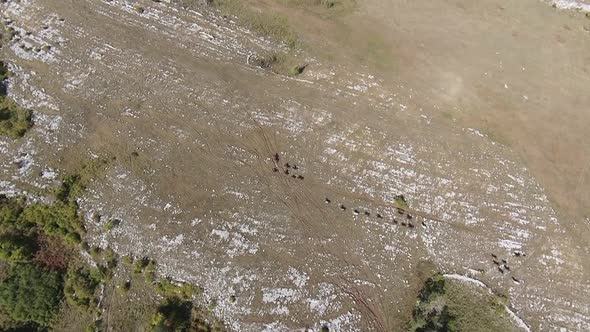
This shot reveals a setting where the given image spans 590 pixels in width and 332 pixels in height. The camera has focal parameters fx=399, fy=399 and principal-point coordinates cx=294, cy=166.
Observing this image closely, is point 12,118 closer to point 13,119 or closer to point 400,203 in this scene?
point 13,119

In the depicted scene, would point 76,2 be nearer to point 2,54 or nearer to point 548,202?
point 2,54

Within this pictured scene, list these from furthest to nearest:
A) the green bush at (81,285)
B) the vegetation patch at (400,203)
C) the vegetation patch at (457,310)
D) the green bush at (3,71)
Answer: the green bush at (3,71), the vegetation patch at (400,203), the green bush at (81,285), the vegetation patch at (457,310)

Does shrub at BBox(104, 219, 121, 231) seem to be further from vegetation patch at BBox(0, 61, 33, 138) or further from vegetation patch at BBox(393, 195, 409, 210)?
vegetation patch at BBox(393, 195, 409, 210)

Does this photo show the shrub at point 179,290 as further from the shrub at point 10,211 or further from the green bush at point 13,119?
→ the green bush at point 13,119

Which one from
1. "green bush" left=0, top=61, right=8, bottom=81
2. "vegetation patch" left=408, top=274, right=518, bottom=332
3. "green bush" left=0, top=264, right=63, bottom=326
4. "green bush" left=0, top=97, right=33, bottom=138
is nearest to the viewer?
"vegetation patch" left=408, top=274, right=518, bottom=332

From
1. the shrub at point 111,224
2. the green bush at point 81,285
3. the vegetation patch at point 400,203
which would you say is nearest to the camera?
the green bush at point 81,285

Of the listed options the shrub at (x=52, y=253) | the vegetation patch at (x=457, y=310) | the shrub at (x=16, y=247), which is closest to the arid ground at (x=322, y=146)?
the vegetation patch at (x=457, y=310)

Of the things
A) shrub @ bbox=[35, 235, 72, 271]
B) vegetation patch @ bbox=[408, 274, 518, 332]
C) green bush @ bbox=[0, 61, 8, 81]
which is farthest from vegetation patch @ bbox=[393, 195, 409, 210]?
green bush @ bbox=[0, 61, 8, 81]
